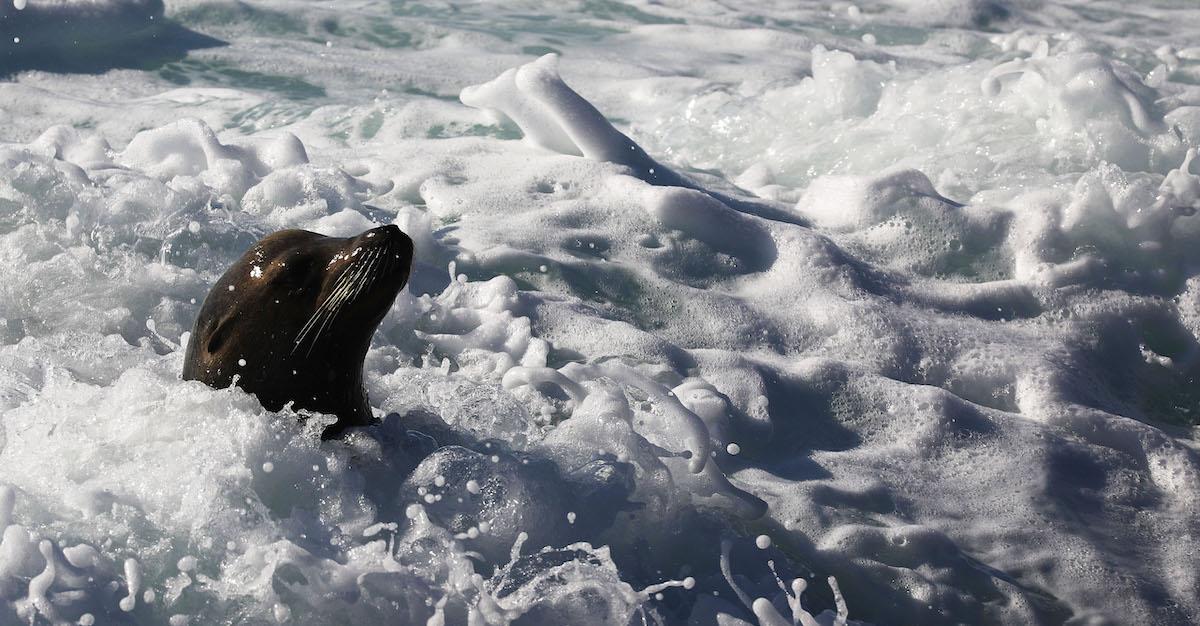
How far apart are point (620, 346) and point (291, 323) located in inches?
57.5

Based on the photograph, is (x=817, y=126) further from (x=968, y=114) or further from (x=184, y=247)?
(x=184, y=247)

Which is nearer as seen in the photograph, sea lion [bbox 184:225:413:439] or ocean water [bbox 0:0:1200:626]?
ocean water [bbox 0:0:1200:626]

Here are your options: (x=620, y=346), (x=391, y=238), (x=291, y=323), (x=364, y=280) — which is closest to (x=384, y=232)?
(x=391, y=238)

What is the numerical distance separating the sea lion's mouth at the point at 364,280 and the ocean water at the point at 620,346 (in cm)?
27

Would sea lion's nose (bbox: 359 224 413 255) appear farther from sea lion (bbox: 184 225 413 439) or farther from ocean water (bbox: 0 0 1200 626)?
ocean water (bbox: 0 0 1200 626)

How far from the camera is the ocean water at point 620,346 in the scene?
118 inches

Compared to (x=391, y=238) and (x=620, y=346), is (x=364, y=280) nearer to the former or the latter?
(x=391, y=238)

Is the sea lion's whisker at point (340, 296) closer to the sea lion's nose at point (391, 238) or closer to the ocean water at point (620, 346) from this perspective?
the sea lion's nose at point (391, 238)

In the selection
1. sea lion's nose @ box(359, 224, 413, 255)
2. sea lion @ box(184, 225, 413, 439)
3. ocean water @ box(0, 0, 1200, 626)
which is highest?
sea lion's nose @ box(359, 224, 413, 255)

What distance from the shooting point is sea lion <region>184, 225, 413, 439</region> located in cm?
316

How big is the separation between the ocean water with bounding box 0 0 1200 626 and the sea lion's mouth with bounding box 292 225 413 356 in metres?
0.27

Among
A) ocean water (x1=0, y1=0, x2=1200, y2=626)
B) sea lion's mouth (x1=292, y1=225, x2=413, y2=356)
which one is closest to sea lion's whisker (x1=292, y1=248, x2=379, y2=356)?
sea lion's mouth (x1=292, y1=225, x2=413, y2=356)

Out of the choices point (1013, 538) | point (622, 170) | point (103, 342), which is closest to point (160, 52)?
point (622, 170)

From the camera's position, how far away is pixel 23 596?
2639mm
